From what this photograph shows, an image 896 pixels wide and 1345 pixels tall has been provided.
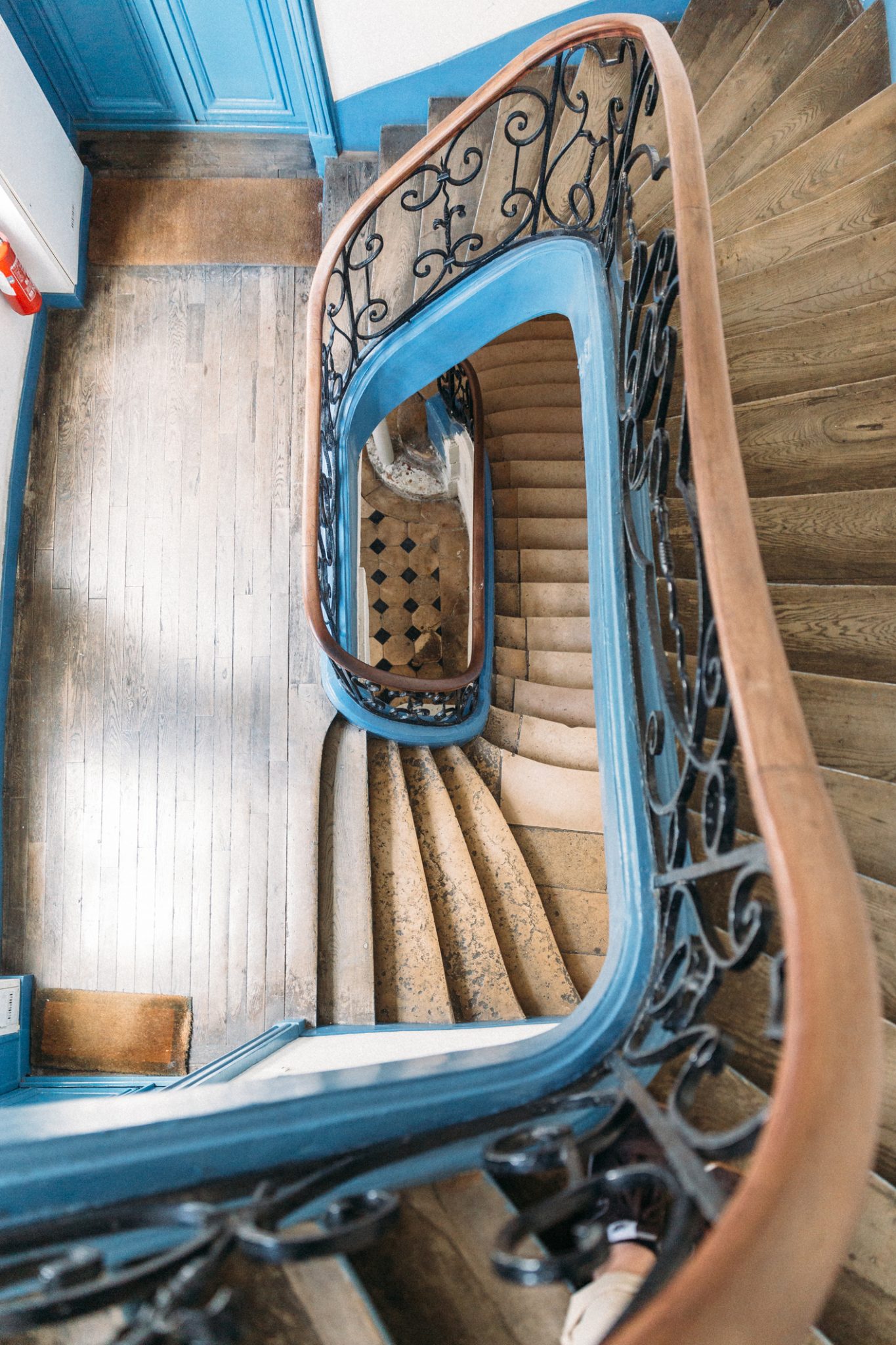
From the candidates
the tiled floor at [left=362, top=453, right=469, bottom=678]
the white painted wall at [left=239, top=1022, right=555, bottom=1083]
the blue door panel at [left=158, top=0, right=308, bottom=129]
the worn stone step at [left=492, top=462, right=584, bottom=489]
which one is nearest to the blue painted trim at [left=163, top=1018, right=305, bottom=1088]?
the white painted wall at [left=239, top=1022, right=555, bottom=1083]

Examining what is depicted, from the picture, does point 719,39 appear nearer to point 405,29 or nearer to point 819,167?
point 819,167

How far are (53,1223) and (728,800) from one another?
94 cm

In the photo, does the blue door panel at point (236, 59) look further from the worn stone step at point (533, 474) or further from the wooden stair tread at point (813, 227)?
the wooden stair tread at point (813, 227)

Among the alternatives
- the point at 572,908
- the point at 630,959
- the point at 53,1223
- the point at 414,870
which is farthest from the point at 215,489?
the point at 53,1223

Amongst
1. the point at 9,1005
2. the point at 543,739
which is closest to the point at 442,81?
the point at 543,739

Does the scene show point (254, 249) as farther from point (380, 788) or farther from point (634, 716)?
point (634, 716)

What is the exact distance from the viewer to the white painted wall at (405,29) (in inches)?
134

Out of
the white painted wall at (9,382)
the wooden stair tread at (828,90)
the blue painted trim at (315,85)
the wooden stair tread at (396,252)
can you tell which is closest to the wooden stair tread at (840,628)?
the wooden stair tread at (828,90)

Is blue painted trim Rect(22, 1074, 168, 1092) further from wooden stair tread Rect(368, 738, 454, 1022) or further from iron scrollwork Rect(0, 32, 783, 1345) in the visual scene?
iron scrollwork Rect(0, 32, 783, 1345)

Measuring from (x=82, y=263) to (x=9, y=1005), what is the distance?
3369mm

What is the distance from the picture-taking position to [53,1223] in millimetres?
876

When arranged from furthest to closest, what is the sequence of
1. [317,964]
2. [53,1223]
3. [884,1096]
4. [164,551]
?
[164,551], [317,964], [884,1096], [53,1223]

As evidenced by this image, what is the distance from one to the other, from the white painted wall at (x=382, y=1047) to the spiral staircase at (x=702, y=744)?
1.11 ft

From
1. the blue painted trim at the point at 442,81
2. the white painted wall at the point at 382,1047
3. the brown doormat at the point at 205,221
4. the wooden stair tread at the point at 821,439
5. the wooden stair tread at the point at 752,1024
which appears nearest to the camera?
the wooden stair tread at the point at 752,1024
